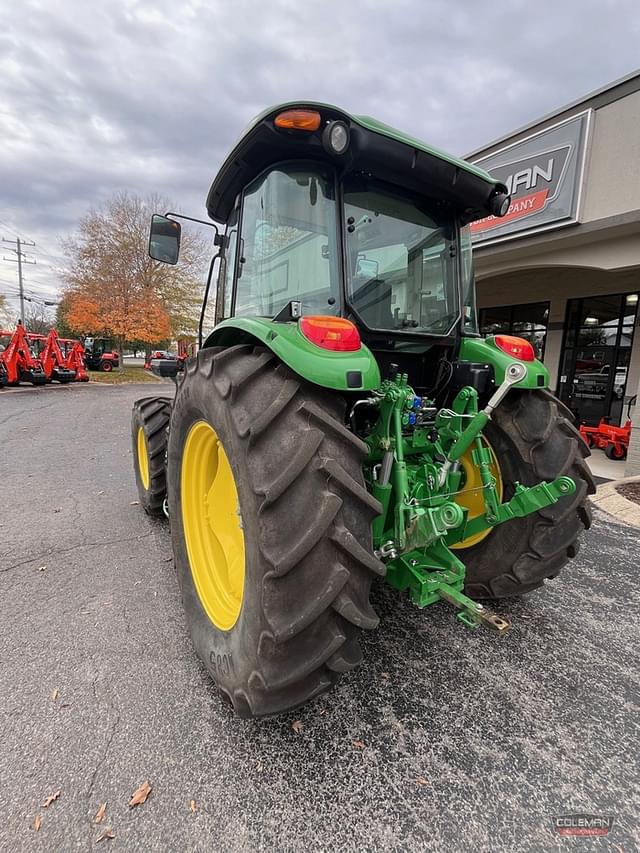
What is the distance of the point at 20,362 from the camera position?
17.0 metres

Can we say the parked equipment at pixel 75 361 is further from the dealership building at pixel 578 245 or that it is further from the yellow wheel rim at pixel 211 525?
the yellow wheel rim at pixel 211 525

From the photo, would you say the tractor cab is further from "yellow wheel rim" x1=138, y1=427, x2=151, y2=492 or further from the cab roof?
"yellow wheel rim" x1=138, y1=427, x2=151, y2=492

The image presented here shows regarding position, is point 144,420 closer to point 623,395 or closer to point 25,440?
point 25,440

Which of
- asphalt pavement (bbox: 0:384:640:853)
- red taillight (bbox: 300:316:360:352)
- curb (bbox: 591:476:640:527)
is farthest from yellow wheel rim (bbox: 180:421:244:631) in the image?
curb (bbox: 591:476:640:527)

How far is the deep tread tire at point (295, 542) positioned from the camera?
142cm

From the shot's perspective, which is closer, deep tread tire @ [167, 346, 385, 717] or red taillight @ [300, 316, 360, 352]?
deep tread tire @ [167, 346, 385, 717]

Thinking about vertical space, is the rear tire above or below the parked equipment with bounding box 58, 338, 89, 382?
below

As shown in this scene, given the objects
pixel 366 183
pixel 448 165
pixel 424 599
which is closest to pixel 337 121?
pixel 366 183

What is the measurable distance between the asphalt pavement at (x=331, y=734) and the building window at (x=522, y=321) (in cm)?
839

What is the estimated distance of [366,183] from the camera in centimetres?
210

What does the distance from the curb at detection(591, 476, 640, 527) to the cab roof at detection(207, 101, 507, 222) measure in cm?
369

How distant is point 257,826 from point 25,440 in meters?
7.93

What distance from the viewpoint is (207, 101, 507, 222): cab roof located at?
1.83m

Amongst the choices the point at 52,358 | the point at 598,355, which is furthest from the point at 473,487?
the point at 52,358
